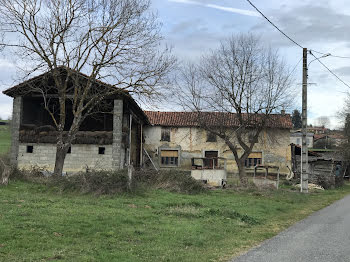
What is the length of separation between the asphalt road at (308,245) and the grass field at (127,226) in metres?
0.40

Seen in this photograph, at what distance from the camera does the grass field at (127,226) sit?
23.2 feet

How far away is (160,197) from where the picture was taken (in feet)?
51.7

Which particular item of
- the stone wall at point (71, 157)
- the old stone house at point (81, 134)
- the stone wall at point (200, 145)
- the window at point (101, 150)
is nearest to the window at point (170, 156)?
the stone wall at point (200, 145)

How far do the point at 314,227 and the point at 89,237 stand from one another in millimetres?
6076

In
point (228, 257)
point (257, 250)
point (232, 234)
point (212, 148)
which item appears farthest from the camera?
point (212, 148)

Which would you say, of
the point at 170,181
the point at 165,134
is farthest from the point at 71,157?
the point at 165,134

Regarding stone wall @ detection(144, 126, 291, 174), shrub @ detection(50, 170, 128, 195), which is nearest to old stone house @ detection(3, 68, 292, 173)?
stone wall @ detection(144, 126, 291, 174)

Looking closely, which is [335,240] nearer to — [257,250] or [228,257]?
[257,250]

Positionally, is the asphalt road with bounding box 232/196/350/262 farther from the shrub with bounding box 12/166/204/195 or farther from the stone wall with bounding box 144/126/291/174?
the stone wall with bounding box 144/126/291/174

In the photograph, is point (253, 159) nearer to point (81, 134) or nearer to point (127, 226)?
point (81, 134)

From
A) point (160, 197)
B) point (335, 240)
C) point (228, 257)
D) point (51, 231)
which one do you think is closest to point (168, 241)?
point (228, 257)

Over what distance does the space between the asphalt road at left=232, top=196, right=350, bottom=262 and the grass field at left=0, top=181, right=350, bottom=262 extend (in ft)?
1.31

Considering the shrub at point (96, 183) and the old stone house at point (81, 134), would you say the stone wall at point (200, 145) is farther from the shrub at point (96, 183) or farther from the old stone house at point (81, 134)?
the shrub at point (96, 183)

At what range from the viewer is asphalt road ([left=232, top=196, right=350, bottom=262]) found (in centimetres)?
695
